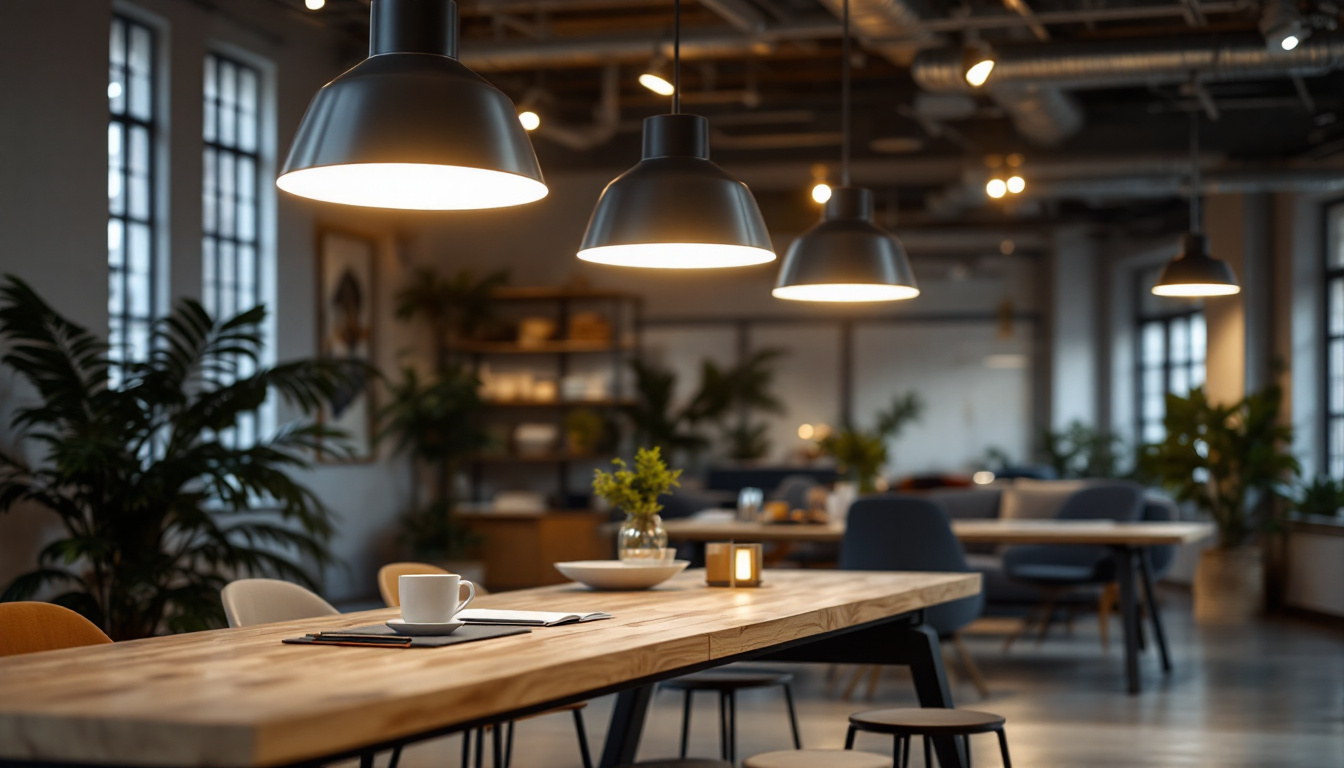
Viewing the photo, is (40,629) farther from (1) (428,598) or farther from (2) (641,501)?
(2) (641,501)

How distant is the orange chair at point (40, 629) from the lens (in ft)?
9.03

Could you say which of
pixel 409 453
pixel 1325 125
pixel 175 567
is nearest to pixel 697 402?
pixel 409 453

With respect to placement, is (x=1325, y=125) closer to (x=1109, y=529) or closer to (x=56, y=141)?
(x=1109, y=529)

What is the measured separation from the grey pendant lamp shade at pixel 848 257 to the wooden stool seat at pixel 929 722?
1.29 metres

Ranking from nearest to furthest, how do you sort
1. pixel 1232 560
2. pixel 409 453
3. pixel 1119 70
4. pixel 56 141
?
pixel 56 141 < pixel 1119 70 < pixel 1232 560 < pixel 409 453

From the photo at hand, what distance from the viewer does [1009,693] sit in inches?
260

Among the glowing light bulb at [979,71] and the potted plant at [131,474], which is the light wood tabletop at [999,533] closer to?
the potted plant at [131,474]

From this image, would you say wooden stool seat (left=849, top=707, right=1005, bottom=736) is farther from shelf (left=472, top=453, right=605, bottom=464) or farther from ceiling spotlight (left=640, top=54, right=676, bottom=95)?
shelf (left=472, top=453, right=605, bottom=464)

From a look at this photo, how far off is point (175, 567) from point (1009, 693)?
146 inches

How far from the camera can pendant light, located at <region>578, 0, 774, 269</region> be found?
122 inches

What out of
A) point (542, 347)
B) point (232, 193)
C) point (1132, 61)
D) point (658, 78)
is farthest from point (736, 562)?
point (542, 347)

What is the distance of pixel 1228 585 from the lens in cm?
1012

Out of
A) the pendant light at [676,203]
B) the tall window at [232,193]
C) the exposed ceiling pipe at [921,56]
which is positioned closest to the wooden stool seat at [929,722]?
the pendant light at [676,203]

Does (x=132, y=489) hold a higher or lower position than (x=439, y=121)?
lower
